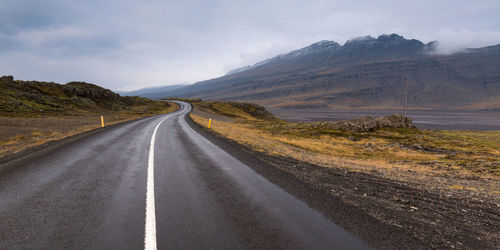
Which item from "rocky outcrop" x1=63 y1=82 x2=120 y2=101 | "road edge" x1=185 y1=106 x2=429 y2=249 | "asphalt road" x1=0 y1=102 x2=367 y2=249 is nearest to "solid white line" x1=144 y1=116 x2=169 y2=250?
"asphalt road" x1=0 y1=102 x2=367 y2=249

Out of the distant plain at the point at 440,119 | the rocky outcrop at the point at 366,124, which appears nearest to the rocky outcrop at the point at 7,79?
the rocky outcrop at the point at 366,124

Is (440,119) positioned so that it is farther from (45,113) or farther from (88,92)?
(45,113)

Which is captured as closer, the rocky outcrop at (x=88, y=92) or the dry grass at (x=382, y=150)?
the dry grass at (x=382, y=150)

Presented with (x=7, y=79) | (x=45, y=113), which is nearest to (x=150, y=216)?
(x=45, y=113)

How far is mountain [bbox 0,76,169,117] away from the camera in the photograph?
30.7m

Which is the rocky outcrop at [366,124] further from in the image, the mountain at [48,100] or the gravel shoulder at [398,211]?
the mountain at [48,100]

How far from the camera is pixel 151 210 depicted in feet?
15.2

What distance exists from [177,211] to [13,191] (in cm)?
427

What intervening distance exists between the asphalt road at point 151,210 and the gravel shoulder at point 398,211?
48 centimetres

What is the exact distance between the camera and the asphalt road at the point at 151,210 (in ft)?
11.9

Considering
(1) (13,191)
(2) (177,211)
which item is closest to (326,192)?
(2) (177,211)

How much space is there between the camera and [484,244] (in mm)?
3820

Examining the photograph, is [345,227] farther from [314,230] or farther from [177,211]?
[177,211]

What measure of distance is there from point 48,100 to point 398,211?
52.6m
